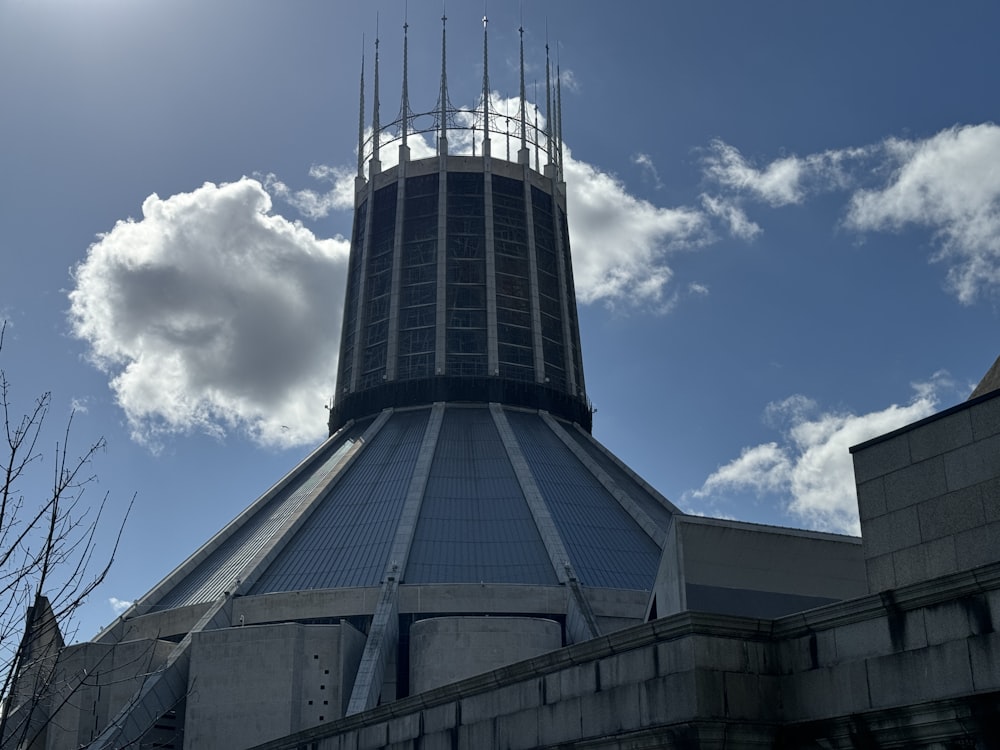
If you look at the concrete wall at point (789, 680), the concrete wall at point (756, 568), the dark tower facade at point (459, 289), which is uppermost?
the dark tower facade at point (459, 289)

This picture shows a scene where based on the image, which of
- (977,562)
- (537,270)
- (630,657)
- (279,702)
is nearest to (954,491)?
(977,562)

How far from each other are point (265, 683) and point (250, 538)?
13.8 m

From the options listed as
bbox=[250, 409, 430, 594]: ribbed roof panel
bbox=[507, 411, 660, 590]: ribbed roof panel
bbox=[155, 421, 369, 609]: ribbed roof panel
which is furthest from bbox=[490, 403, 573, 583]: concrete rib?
bbox=[155, 421, 369, 609]: ribbed roof panel

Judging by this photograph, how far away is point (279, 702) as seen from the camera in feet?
136

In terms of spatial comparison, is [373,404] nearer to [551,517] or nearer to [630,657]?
[551,517]

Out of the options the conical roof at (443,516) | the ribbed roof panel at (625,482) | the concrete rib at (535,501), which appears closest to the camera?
the concrete rib at (535,501)

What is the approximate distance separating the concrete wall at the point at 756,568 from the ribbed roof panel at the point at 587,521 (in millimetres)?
18447

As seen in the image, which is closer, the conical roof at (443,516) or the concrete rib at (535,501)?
the concrete rib at (535,501)

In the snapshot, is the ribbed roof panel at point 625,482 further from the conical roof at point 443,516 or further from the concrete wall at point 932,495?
the concrete wall at point 932,495

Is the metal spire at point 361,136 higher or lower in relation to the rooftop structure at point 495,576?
higher

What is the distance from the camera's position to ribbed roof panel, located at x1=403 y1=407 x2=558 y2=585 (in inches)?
1863

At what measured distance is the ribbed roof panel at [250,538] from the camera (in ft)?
166

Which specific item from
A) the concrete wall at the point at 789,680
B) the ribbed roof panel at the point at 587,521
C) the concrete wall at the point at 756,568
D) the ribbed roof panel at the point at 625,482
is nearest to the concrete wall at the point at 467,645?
the ribbed roof panel at the point at 587,521

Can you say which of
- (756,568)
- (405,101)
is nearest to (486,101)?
(405,101)
